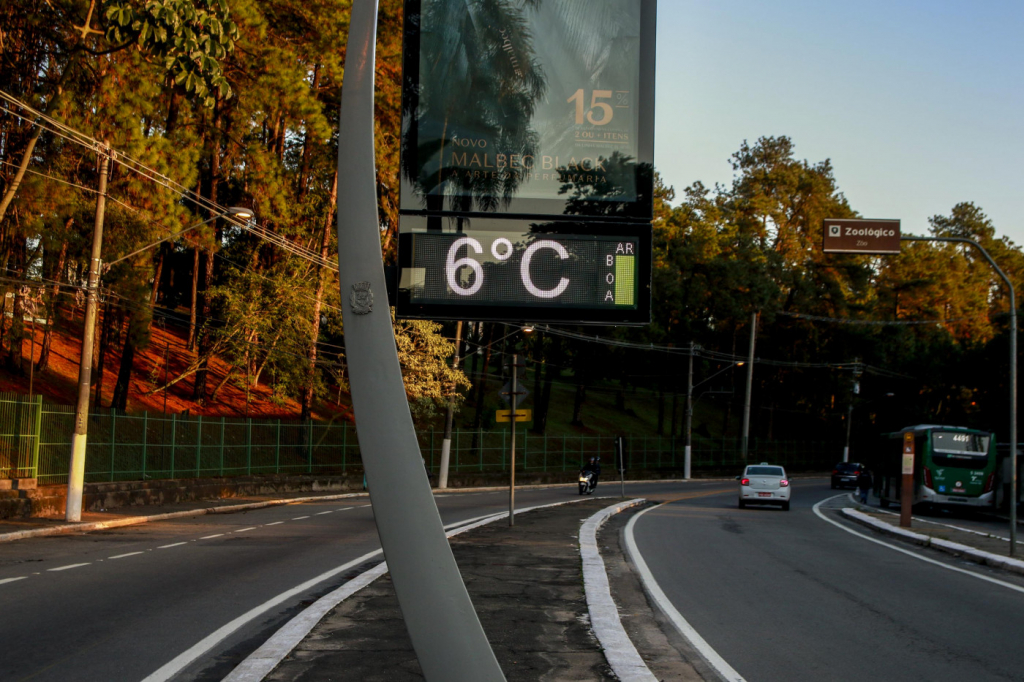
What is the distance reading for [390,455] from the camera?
397cm

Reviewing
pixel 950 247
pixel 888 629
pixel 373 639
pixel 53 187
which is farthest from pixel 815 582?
pixel 950 247

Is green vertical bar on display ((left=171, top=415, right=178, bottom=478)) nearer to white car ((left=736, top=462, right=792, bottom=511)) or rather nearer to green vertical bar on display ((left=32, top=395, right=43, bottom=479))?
green vertical bar on display ((left=32, top=395, right=43, bottom=479))

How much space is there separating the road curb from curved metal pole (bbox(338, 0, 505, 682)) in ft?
48.3

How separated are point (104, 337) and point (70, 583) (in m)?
28.8

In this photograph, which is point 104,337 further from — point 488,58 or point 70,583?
point 488,58

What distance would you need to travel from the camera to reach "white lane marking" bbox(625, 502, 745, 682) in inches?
299

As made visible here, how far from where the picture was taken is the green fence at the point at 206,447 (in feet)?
74.5

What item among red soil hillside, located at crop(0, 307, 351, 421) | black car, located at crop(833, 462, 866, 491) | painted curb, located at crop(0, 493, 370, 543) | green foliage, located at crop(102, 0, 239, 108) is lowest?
black car, located at crop(833, 462, 866, 491)

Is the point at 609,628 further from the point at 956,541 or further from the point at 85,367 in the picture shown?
the point at 85,367

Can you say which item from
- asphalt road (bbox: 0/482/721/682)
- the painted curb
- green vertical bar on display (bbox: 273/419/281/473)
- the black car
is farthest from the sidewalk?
the black car

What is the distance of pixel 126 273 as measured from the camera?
106 feet

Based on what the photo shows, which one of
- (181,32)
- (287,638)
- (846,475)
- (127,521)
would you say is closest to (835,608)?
(287,638)

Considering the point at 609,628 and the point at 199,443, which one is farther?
the point at 199,443

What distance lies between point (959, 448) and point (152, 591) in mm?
32668
